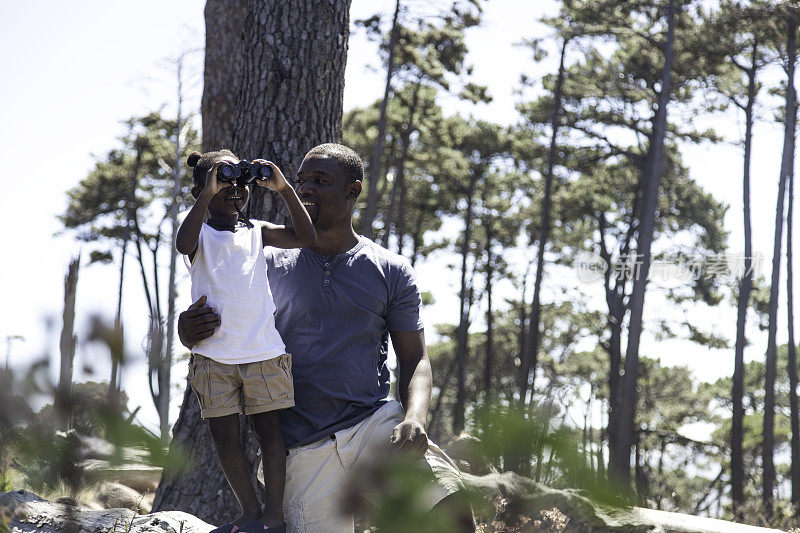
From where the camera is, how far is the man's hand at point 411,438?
7.30ft

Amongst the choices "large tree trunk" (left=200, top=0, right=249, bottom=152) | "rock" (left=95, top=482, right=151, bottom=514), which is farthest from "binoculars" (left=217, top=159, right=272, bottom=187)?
"large tree trunk" (left=200, top=0, right=249, bottom=152)

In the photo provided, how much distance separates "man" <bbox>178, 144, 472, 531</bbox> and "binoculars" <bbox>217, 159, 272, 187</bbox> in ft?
0.97

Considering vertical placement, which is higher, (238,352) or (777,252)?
(777,252)

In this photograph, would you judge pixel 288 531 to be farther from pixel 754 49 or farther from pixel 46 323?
pixel 754 49

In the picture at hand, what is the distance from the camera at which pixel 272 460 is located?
2445 mm

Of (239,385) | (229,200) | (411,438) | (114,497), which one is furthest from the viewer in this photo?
(229,200)

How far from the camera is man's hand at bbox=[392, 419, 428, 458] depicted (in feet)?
7.30

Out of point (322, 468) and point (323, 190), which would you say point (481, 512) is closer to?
point (322, 468)

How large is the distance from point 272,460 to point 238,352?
35 centimetres

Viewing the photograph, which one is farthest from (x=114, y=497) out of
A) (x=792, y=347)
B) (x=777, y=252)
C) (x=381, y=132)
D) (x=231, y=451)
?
(x=792, y=347)

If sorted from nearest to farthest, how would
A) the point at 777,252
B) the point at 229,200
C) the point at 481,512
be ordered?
1. the point at 481,512
2. the point at 229,200
3. the point at 777,252

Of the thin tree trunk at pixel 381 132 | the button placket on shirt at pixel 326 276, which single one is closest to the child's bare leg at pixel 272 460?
the button placket on shirt at pixel 326 276

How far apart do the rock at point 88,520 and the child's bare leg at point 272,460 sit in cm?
27

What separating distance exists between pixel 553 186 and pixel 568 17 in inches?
253
